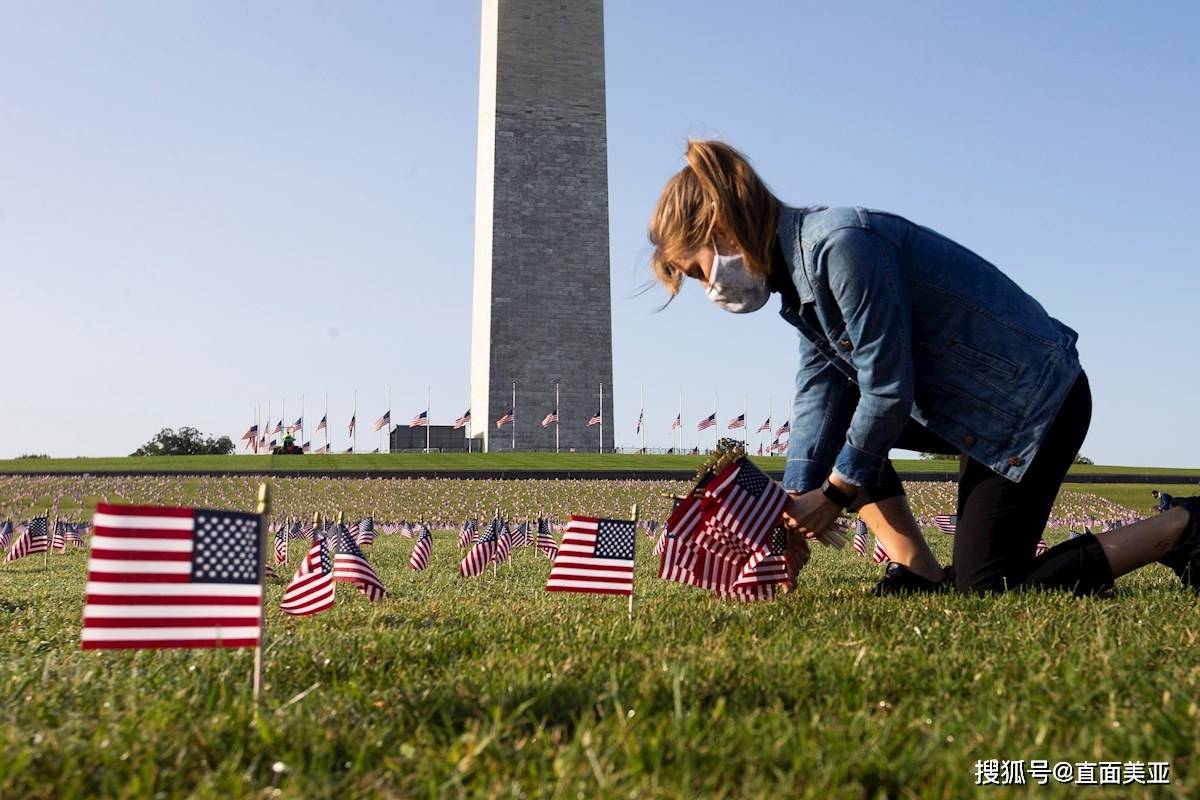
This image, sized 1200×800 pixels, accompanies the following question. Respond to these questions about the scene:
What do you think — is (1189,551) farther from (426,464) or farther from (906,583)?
(426,464)

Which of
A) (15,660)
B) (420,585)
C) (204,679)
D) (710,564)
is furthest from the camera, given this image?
(420,585)

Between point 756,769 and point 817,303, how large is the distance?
91.1 inches

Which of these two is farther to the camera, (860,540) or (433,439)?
(433,439)

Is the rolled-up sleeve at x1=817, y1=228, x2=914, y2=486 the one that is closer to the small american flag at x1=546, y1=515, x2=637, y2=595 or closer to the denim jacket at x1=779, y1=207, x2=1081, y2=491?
the denim jacket at x1=779, y1=207, x2=1081, y2=491

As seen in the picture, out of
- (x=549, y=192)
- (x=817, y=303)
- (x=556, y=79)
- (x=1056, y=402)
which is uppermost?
(x=556, y=79)

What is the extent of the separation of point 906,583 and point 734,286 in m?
1.94

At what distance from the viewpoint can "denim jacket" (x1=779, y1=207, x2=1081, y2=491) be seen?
3832 mm

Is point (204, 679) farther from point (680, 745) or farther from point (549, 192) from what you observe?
point (549, 192)

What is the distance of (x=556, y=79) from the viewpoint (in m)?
51.6

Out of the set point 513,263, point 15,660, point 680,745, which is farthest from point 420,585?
point 513,263

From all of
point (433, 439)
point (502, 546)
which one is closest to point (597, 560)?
point (502, 546)

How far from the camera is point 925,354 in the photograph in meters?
4.25

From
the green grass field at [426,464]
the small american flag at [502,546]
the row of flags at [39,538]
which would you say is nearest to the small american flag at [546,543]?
the small american flag at [502,546]

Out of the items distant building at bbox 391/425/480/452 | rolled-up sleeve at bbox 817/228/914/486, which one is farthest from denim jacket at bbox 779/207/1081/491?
distant building at bbox 391/425/480/452
